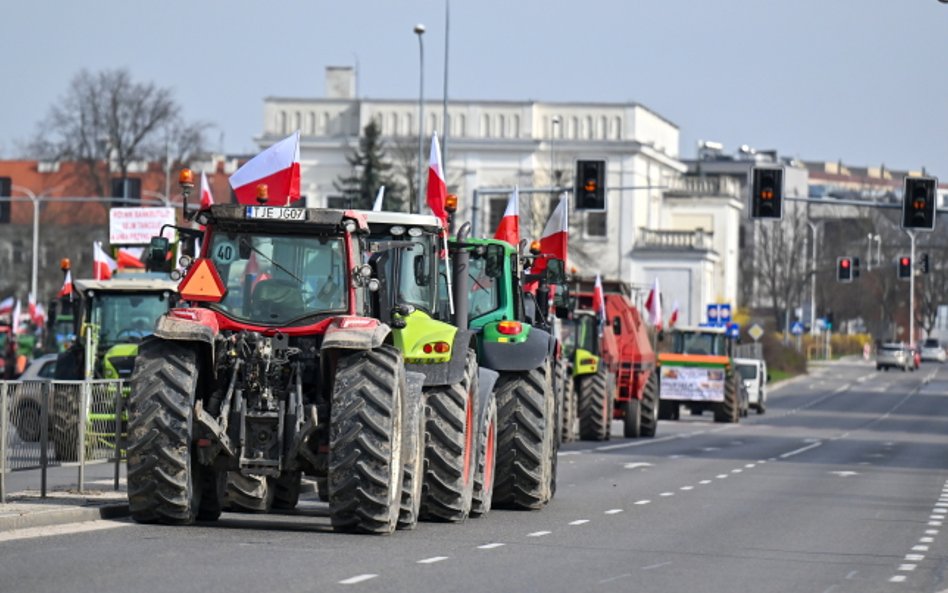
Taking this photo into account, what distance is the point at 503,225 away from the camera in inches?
1168

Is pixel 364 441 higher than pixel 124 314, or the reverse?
pixel 124 314

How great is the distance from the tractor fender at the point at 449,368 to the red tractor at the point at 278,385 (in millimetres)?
493

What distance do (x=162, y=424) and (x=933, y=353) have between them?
12638cm

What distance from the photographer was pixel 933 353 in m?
139

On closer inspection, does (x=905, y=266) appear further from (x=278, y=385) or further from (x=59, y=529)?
(x=59, y=529)

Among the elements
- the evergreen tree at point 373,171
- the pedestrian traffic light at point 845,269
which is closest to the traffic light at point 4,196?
the evergreen tree at point 373,171

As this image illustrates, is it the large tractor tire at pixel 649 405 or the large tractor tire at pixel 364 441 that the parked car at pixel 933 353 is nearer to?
the large tractor tire at pixel 649 405

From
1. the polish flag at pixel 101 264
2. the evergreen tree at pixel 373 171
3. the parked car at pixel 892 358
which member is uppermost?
the evergreen tree at pixel 373 171

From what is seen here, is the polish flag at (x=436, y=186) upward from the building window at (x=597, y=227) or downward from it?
downward

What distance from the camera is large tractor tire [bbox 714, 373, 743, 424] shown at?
55.4m

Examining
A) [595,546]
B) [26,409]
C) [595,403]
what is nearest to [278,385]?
[595,546]

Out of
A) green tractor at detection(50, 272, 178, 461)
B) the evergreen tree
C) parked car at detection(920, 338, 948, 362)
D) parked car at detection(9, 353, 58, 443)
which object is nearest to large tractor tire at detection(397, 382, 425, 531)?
parked car at detection(9, 353, 58, 443)

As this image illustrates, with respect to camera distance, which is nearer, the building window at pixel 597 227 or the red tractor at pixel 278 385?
the red tractor at pixel 278 385

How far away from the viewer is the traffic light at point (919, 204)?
150 feet
